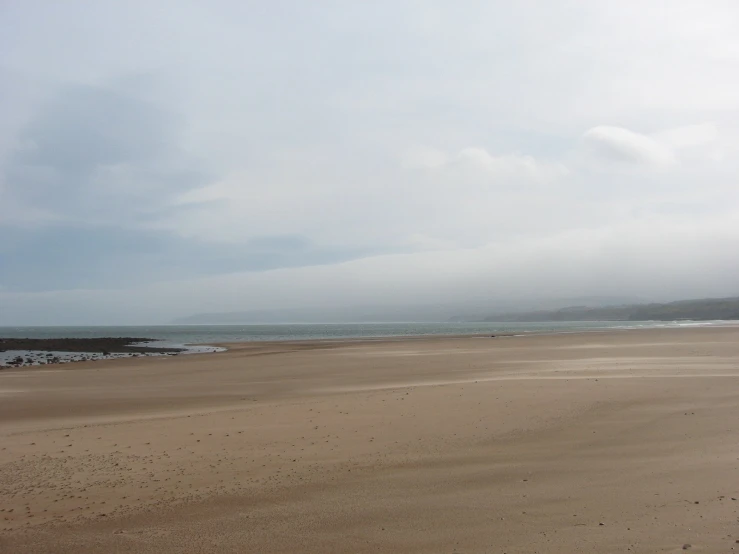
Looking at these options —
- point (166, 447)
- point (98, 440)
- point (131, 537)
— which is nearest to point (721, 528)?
point (131, 537)

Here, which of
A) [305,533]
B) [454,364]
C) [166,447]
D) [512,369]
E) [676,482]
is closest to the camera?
[305,533]

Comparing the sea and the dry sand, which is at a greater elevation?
the dry sand

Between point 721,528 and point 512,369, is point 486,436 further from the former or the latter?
point 512,369

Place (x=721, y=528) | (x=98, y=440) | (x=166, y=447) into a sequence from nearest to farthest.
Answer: (x=721, y=528) → (x=166, y=447) → (x=98, y=440)

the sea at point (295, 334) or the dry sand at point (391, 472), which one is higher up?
the dry sand at point (391, 472)

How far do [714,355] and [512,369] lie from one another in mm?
9914

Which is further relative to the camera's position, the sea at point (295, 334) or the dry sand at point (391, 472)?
the sea at point (295, 334)

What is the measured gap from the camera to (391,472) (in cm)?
733

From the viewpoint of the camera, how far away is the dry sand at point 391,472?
5.30 meters

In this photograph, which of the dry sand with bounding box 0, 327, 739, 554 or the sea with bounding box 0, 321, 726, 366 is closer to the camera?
the dry sand with bounding box 0, 327, 739, 554

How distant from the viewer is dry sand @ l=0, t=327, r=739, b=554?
530 centimetres

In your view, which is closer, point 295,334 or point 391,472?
point 391,472

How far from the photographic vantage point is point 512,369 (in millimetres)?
20156

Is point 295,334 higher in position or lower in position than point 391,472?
lower
